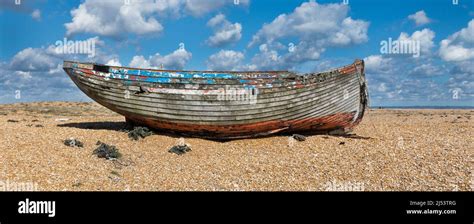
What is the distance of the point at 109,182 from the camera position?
10.5 metres

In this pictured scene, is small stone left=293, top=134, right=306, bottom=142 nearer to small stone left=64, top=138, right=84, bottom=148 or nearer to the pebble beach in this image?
the pebble beach

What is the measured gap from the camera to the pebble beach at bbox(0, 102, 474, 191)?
10477 millimetres

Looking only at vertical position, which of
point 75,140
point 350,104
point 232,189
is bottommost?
point 232,189

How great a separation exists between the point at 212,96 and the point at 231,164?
4.16 m

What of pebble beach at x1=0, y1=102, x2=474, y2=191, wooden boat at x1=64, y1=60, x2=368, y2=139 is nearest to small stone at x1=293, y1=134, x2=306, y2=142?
pebble beach at x1=0, y1=102, x2=474, y2=191

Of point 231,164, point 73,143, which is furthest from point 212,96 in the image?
point 73,143

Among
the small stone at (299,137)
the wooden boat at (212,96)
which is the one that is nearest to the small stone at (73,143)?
the wooden boat at (212,96)

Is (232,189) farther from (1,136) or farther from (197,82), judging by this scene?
(1,136)

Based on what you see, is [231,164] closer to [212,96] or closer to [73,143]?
[212,96]

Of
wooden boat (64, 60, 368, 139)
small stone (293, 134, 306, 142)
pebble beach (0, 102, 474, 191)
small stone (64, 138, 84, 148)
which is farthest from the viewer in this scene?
small stone (293, 134, 306, 142)

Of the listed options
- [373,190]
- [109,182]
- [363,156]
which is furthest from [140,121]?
[373,190]

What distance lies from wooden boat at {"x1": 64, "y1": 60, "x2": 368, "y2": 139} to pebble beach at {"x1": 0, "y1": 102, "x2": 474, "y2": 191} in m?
0.80

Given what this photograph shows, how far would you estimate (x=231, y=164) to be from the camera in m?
13.4
